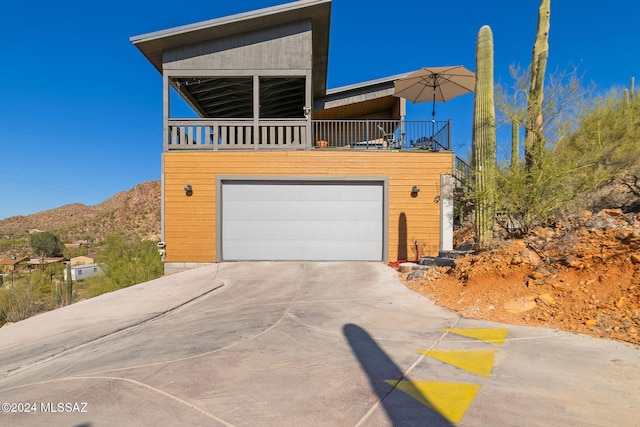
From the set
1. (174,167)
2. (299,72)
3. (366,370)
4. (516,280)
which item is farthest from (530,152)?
(174,167)

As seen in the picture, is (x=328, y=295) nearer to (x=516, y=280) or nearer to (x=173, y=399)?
(x=516, y=280)

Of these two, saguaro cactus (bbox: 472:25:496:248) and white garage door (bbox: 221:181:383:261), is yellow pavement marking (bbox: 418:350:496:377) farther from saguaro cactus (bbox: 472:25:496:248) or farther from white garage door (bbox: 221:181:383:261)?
white garage door (bbox: 221:181:383:261)

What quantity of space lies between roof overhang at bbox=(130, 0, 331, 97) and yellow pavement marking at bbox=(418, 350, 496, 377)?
936cm

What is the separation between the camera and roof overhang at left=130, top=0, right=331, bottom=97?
8.60 metres

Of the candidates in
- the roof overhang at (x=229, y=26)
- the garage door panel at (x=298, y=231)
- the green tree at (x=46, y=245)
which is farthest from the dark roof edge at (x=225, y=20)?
the green tree at (x=46, y=245)

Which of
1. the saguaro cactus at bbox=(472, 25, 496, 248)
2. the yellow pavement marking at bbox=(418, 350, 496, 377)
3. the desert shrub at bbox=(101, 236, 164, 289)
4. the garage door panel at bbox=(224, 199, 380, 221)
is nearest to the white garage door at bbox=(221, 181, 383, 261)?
the garage door panel at bbox=(224, 199, 380, 221)

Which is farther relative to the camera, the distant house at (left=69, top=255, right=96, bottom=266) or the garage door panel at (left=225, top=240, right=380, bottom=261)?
Result: the distant house at (left=69, top=255, right=96, bottom=266)

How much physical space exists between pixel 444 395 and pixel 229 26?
9927mm

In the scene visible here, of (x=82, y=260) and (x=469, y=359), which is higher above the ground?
(x=469, y=359)

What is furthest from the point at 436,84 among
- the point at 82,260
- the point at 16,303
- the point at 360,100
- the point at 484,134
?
the point at 82,260

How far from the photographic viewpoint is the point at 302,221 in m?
8.93

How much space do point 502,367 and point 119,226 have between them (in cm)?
5718

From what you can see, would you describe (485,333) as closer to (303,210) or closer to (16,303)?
(303,210)

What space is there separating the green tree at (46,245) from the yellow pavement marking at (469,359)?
158 ft
